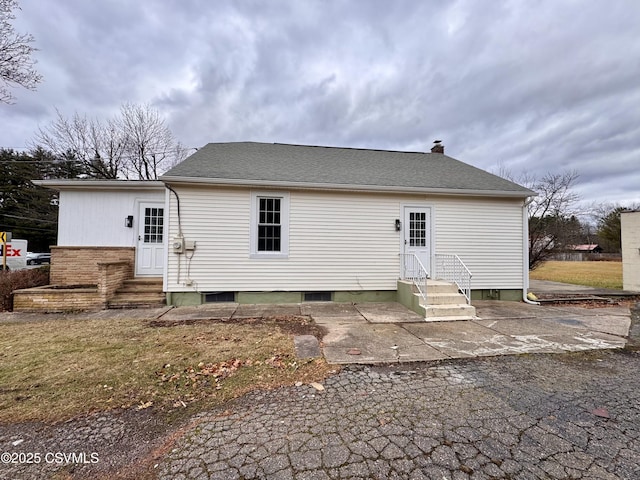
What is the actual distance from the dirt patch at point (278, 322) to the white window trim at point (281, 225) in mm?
1902

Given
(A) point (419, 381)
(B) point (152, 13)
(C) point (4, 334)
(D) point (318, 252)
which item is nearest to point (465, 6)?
(D) point (318, 252)

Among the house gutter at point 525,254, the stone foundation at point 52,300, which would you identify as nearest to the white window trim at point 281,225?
the stone foundation at point 52,300

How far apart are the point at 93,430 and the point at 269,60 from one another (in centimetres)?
1330

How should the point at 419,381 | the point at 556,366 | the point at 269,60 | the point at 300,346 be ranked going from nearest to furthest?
1. the point at 419,381
2. the point at 556,366
3. the point at 300,346
4. the point at 269,60

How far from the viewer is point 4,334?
4.66 m

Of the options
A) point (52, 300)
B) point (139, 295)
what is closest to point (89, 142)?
point (52, 300)

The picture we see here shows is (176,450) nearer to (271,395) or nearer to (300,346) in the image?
(271,395)

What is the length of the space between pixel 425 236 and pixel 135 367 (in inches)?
286

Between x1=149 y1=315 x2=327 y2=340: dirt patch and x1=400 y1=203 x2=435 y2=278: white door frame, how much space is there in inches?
147

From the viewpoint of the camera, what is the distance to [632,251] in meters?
9.59

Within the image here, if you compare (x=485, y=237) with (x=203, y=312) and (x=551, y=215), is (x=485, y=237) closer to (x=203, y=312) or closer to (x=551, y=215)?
(x=551, y=215)

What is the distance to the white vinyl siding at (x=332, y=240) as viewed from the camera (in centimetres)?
702

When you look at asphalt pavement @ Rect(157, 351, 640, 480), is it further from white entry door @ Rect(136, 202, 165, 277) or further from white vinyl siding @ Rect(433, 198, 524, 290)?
white entry door @ Rect(136, 202, 165, 277)

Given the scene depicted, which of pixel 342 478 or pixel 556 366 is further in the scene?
pixel 556 366
